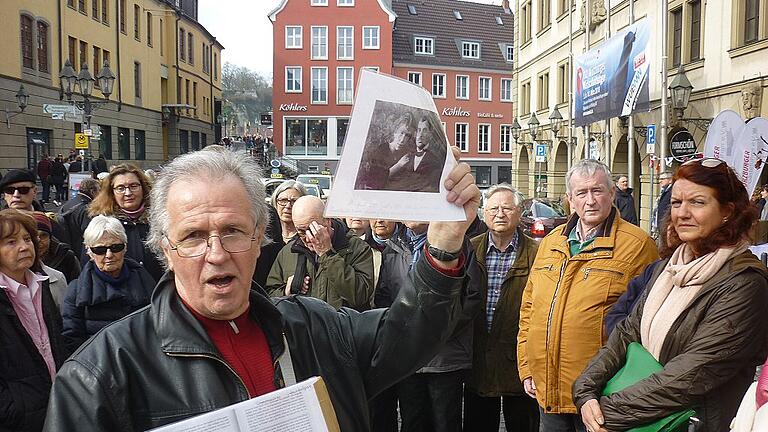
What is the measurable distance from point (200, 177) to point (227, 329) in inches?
17.8

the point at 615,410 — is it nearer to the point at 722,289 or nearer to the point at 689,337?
the point at 689,337

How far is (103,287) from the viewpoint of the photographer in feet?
14.9

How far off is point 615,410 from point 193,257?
2.30 m

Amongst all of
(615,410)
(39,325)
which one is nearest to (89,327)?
(39,325)

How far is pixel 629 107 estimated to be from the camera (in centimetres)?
1891

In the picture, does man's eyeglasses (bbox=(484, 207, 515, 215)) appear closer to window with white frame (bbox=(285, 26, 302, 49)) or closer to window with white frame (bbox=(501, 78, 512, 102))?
window with white frame (bbox=(285, 26, 302, 49))

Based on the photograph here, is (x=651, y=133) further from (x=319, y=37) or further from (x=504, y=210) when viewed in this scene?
(x=319, y=37)

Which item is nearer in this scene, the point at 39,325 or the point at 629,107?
the point at 39,325

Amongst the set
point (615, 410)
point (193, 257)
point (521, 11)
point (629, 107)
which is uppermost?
point (521, 11)

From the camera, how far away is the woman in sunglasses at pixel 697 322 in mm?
3107

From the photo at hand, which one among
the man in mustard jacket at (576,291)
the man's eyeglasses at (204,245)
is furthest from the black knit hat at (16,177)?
the man's eyeglasses at (204,245)

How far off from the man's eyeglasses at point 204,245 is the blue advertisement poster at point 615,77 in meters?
18.0

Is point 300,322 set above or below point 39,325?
above

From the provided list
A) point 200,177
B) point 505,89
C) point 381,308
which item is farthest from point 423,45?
point 200,177
